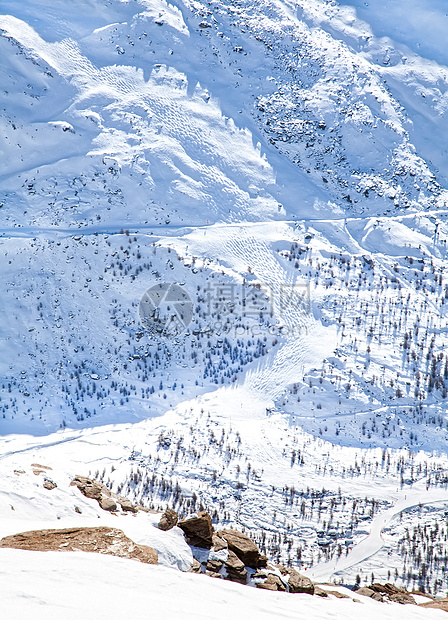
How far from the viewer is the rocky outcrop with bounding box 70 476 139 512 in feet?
89.0

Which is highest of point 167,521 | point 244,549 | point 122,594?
point 122,594

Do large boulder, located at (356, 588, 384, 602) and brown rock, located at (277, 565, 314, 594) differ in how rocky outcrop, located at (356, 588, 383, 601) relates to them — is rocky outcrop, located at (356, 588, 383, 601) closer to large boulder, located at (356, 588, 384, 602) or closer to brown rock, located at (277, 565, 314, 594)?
large boulder, located at (356, 588, 384, 602)

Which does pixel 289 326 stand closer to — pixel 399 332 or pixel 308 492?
pixel 399 332

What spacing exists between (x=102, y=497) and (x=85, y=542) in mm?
7332

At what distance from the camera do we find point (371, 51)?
144 meters

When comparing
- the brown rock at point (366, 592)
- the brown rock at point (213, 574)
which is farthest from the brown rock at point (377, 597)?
the brown rock at point (213, 574)

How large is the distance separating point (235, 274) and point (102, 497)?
62001 millimetres

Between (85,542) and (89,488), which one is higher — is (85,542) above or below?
above

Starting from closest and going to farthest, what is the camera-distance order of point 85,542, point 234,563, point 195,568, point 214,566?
point 85,542, point 195,568, point 214,566, point 234,563

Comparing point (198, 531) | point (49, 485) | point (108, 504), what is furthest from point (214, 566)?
point (49, 485)

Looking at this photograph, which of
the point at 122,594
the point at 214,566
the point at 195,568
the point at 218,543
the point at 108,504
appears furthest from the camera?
the point at 108,504

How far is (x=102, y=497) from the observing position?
28.1 meters

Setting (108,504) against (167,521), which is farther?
(108,504)

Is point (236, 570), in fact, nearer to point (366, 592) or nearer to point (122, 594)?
point (366, 592)
